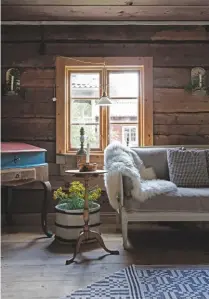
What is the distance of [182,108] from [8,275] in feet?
9.04

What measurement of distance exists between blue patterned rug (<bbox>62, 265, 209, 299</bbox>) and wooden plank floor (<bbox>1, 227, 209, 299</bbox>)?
112 mm

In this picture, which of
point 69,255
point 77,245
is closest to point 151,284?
point 77,245

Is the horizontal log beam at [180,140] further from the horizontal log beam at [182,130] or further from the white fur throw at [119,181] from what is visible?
the white fur throw at [119,181]

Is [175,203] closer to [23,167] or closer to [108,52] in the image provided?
[23,167]

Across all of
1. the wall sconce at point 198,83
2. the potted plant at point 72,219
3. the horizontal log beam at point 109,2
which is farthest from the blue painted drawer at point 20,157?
the wall sconce at point 198,83

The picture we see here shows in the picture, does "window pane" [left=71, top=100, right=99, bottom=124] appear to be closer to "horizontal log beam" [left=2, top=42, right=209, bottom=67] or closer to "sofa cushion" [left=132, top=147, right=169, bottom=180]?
"horizontal log beam" [left=2, top=42, right=209, bottom=67]

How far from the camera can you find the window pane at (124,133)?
4.39 metres

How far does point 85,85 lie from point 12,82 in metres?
0.86

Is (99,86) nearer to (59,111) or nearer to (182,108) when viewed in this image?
(59,111)

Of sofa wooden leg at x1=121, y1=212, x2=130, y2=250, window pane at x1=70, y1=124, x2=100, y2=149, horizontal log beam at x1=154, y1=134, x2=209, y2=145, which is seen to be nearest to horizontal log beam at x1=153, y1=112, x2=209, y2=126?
horizontal log beam at x1=154, y1=134, x2=209, y2=145

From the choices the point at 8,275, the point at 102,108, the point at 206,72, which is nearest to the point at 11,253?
the point at 8,275

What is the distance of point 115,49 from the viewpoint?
4328 millimetres

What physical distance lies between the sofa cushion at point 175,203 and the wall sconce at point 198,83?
4.86 ft

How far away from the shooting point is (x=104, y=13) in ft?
13.1
